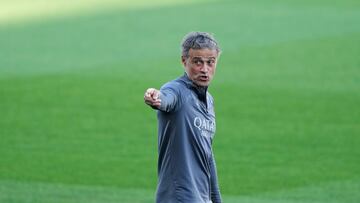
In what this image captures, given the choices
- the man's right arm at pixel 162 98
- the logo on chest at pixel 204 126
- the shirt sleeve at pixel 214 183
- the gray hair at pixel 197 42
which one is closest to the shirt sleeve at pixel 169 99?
the man's right arm at pixel 162 98

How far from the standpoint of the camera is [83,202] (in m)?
12.6

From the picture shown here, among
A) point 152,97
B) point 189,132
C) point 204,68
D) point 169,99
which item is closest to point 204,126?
point 189,132

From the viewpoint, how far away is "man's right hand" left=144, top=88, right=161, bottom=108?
7012 millimetres

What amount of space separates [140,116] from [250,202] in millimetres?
5429

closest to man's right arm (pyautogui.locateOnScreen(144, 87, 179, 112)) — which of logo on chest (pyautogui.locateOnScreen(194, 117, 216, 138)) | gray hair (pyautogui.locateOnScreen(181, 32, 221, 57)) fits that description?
logo on chest (pyautogui.locateOnScreen(194, 117, 216, 138))

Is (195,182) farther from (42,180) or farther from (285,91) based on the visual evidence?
(285,91)

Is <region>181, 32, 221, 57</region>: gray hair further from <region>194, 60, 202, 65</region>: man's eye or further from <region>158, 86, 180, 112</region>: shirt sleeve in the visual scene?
<region>158, 86, 180, 112</region>: shirt sleeve

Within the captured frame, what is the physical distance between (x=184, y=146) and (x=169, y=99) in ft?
1.55

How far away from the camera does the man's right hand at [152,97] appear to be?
701 centimetres

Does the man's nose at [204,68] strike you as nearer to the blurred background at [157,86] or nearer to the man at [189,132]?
the man at [189,132]

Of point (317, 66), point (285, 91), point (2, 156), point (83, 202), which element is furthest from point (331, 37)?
point (83, 202)

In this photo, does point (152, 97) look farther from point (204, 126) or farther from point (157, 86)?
point (157, 86)

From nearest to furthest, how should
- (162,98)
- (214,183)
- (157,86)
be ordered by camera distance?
(162,98) < (214,183) < (157,86)

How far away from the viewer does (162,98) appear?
23.6 ft
